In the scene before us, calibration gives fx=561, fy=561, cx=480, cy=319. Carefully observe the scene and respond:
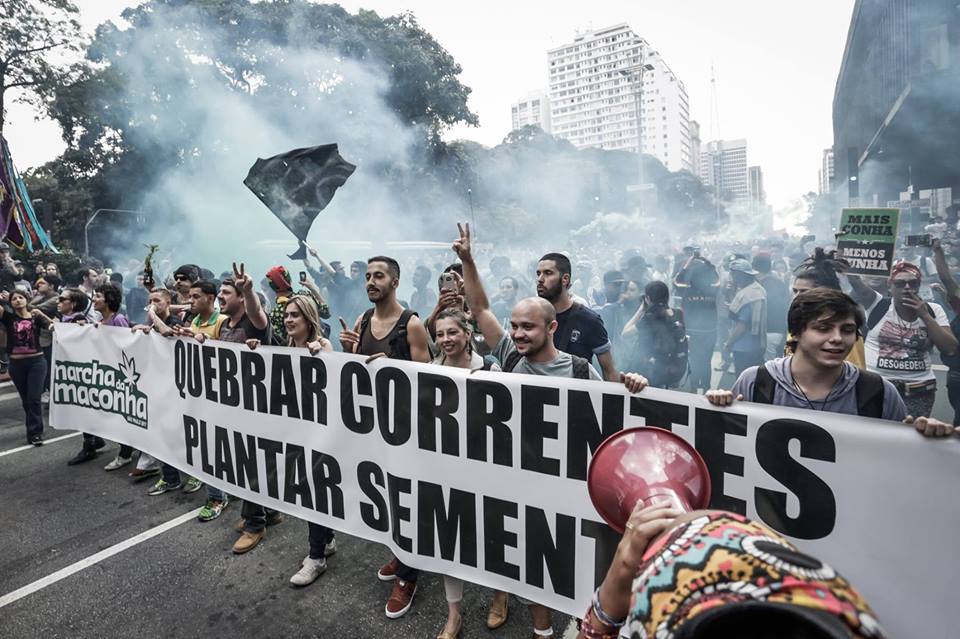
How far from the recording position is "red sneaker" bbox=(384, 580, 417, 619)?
2850mm

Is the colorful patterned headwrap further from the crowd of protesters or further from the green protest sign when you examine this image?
the green protest sign

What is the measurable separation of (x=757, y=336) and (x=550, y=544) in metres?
4.47

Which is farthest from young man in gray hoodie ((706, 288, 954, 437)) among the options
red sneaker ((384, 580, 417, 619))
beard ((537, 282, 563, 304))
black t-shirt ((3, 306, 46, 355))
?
black t-shirt ((3, 306, 46, 355))

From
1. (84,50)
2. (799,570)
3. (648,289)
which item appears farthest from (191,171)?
(799,570)

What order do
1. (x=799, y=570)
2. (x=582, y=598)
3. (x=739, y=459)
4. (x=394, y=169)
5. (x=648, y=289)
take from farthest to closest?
(x=394, y=169)
(x=648, y=289)
(x=582, y=598)
(x=739, y=459)
(x=799, y=570)

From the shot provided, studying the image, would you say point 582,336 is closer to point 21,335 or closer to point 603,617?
point 603,617

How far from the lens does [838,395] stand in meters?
2.15

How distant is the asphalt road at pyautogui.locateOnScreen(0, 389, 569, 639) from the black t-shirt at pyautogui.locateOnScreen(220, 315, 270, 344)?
1.29 m

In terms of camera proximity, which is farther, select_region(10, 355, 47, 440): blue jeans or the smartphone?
select_region(10, 355, 47, 440): blue jeans

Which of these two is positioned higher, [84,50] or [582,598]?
[84,50]

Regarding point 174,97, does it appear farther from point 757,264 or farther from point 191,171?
point 757,264

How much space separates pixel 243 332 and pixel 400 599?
217 centimetres

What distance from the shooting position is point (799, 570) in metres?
0.60

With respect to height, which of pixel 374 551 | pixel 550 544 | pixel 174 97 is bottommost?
pixel 374 551
